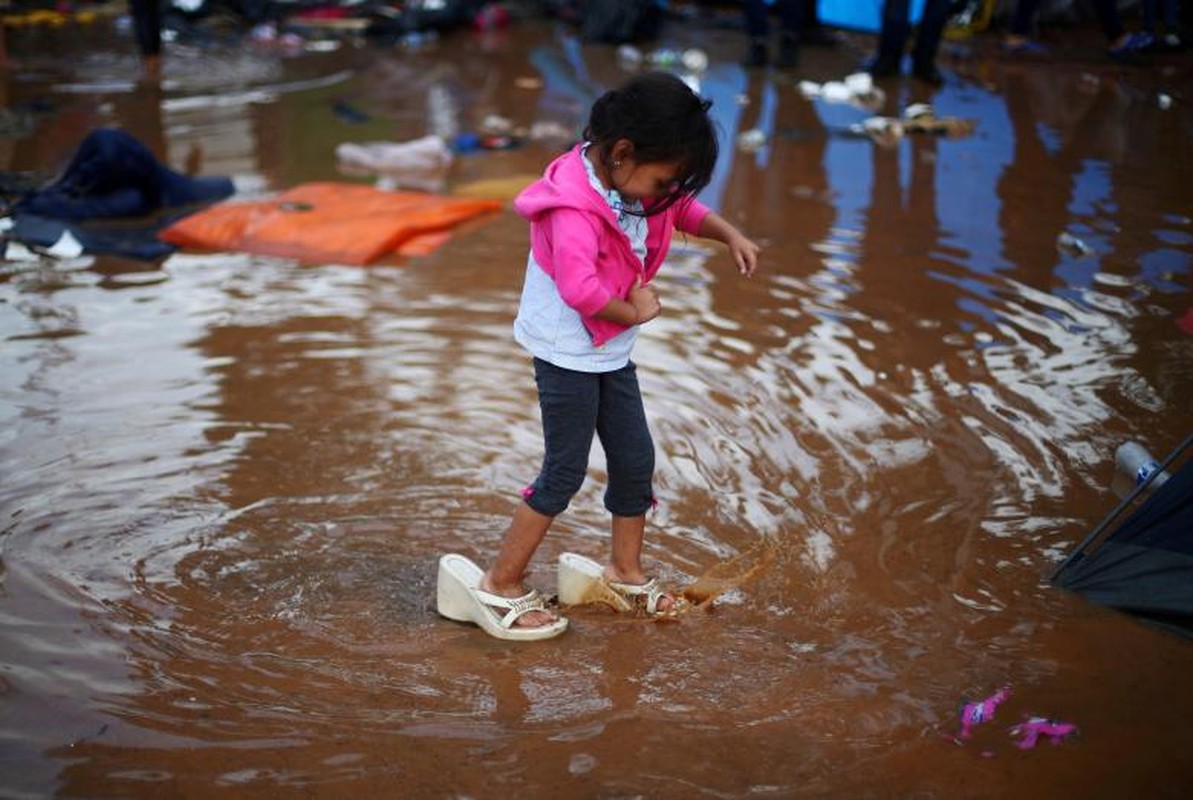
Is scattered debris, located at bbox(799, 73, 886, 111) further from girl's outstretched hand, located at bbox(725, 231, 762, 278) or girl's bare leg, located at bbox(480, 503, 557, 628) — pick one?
girl's bare leg, located at bbox(480, 503, 557, 628)

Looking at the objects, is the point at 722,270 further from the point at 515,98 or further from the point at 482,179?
the point at 515,98

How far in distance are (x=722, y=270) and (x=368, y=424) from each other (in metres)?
2.21

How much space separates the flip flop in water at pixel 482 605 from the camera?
127 inches

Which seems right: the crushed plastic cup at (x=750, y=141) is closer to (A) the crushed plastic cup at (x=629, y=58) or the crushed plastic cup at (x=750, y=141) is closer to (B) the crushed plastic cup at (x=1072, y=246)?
(B) the crushed plastic cup at (x=1072, y=246)

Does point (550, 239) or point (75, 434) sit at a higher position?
point (550, 239)

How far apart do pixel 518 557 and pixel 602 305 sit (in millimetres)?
758

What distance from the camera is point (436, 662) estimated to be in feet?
10.1

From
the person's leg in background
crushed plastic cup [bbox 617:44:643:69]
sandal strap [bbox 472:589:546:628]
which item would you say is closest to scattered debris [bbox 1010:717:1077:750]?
sandal strap [bbox 472:589:546:628]

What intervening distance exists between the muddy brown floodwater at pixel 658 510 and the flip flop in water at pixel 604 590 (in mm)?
56

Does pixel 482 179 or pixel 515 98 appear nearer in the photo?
pixel 482 179

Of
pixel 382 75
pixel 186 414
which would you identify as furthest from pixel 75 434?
pixel 382 75

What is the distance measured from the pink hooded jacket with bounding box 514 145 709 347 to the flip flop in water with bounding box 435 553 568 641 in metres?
0.71

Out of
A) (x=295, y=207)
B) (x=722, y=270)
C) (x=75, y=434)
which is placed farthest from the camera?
(x=295, y=207)

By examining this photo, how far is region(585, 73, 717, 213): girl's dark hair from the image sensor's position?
2.85 meters
